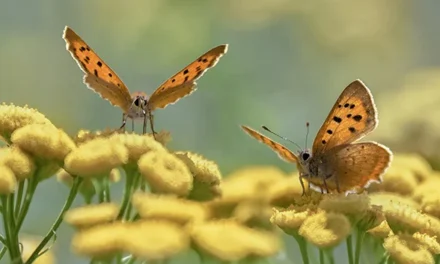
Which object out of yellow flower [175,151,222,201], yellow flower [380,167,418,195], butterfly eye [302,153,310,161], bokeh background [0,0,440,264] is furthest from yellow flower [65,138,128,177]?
bokeh background [0,0,440,264]

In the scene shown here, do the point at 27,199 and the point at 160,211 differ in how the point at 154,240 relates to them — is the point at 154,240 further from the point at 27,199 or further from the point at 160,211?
the point at 27,199

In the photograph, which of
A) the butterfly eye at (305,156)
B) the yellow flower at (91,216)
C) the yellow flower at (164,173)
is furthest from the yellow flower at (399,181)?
the yellow flower at (91,216)

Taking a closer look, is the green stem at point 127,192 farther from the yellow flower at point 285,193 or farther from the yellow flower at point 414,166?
the yellow flower at point 414,166

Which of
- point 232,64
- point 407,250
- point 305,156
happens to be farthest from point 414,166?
point 232,64

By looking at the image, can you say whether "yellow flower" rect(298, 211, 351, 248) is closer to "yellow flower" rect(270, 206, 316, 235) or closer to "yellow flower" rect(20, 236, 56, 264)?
"yellow flower" rect(270, 206, 316, 235)

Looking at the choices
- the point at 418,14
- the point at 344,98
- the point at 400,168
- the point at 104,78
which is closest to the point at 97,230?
the point at 104,78

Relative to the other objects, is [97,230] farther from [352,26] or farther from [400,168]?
[352,26]
